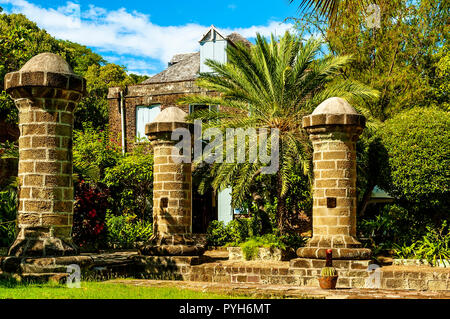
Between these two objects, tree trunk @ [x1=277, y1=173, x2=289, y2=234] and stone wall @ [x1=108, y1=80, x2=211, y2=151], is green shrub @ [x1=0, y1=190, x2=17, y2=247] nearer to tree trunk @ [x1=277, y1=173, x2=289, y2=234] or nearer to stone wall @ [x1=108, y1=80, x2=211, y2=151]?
stone wall @ [x1=108, y1=80, x2=211, y2=151]

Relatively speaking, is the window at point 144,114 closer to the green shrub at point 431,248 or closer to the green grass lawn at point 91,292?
the green shrub at point 431,248

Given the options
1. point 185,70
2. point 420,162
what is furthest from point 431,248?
point 185,70

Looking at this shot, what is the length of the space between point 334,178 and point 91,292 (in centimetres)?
597

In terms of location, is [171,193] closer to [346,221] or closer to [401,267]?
[346,221]

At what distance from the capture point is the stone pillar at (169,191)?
1305 cm

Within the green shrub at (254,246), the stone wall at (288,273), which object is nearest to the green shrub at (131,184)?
the green shrub at (254,246)

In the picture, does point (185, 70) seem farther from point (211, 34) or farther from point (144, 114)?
point (144, 114)

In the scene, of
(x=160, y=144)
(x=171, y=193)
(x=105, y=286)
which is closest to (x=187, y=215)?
(x=171, y=193)

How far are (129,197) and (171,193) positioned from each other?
24.5 ft

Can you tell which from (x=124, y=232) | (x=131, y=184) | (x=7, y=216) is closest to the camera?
(x=7, y=216)

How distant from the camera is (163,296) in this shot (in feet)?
25.6

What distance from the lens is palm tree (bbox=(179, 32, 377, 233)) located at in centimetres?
1468

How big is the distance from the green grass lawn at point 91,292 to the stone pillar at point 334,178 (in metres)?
4.04

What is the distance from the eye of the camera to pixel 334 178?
1166cm
